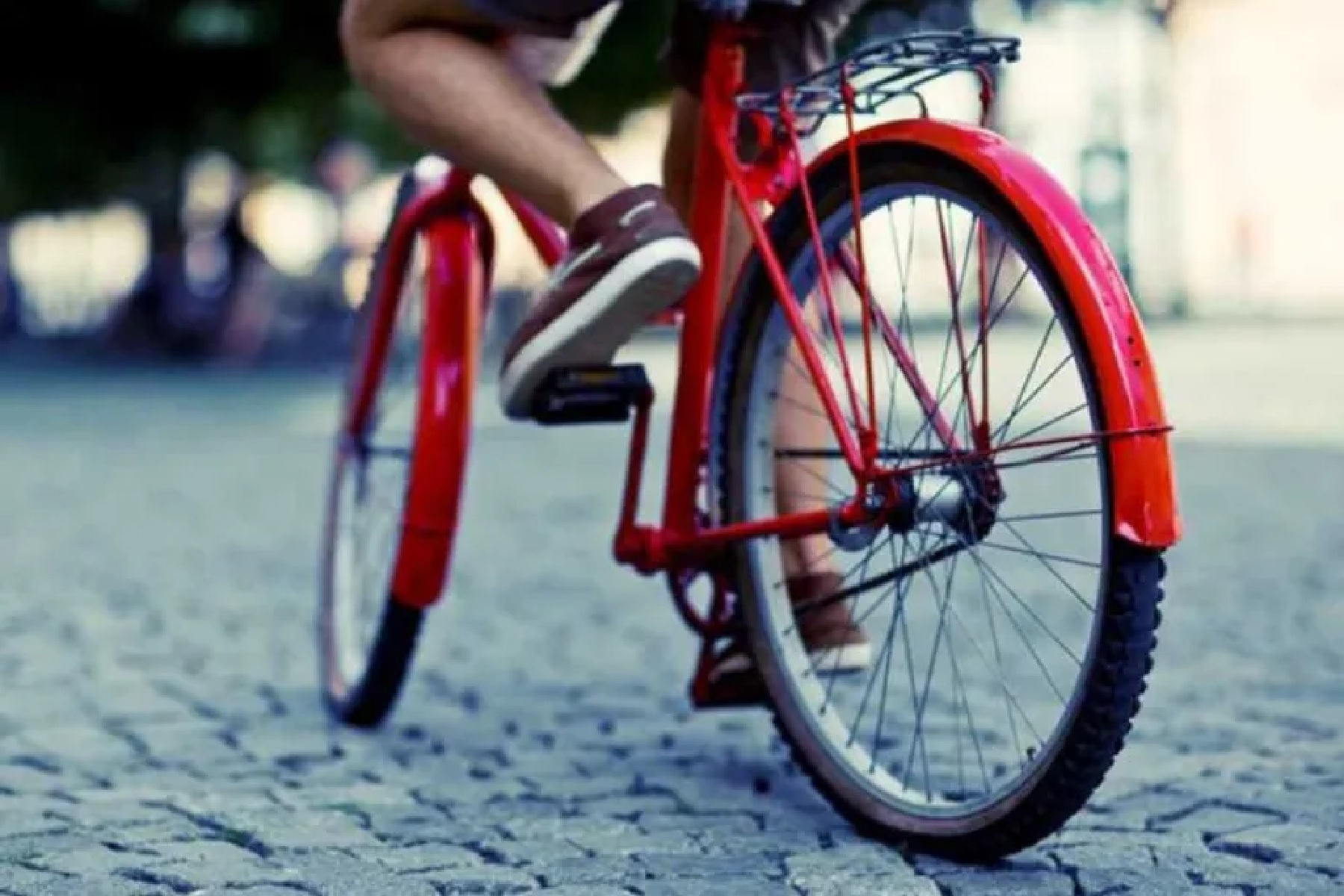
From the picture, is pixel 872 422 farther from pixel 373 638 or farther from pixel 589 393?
pixel 373 638

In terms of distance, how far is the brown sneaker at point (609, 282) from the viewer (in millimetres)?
3188

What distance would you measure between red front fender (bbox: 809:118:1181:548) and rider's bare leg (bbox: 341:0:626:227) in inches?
29.9

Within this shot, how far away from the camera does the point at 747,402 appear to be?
3.49 m

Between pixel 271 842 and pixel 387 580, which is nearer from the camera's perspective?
pixel 271 842

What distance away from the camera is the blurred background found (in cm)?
2248

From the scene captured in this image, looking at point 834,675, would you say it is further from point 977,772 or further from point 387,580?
point 387,580

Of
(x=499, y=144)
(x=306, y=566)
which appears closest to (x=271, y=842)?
(x=499, y=144)

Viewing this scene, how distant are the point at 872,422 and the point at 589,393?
1.81ft

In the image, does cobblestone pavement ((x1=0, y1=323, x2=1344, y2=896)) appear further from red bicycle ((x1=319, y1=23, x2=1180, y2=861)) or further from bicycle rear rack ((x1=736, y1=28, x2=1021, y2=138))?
bicycle rear rack ((x1=736, y1=28, x2=1021, y2=138))

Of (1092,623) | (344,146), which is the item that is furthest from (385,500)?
(344,146)

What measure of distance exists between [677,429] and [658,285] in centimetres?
49

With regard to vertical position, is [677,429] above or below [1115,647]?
above

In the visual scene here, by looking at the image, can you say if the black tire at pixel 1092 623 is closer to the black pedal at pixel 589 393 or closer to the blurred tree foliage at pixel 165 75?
the black pedal at pixel 589 393

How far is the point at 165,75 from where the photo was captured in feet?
75.4
